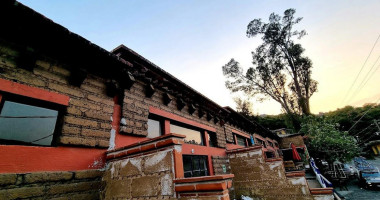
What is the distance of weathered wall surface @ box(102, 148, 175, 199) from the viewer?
199 centimetres

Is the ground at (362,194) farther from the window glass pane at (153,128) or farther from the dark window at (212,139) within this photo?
the window glass pane at (153,128)

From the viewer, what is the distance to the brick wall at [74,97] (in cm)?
239

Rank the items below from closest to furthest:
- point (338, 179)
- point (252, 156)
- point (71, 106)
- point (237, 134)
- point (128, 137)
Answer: point (71, 106) < point (128, 137) < point (252, 156) < point (237, 134) < point (338, 179)

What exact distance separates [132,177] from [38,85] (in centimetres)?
200

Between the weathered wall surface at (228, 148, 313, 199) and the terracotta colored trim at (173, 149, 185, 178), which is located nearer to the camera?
the terracotta colored trim at (173, 149, 185, 178)

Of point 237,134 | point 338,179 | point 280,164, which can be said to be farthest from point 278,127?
point 280,164

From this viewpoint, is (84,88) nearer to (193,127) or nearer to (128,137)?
(128,137)

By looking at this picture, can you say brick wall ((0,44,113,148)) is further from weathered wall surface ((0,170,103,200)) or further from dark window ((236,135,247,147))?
dark window ((236,135,247,147))

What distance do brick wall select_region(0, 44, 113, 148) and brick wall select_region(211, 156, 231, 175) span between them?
4.08 meters

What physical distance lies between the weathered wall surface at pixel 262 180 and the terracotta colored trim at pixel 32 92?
5729mm

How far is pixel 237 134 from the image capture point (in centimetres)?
937

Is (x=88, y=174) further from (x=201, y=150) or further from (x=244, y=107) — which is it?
(x=244, y=107)

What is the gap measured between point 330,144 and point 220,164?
46.5ft

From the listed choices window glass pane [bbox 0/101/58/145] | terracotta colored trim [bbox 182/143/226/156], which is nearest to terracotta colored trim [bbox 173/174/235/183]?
window glass pane [bbox 0/101/58/145]
